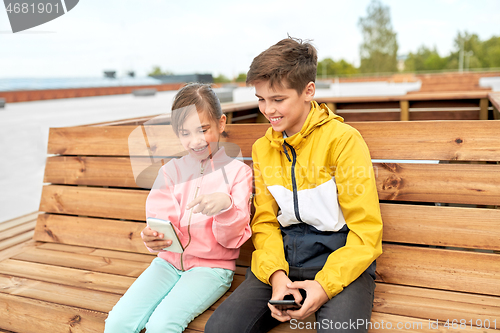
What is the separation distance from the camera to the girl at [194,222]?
1.42 metres

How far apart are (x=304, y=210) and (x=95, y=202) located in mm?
1397

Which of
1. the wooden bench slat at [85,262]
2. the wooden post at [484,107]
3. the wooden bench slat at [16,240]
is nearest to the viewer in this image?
the wooden bench slat at [85,262]

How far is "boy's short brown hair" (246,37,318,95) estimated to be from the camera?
140cm

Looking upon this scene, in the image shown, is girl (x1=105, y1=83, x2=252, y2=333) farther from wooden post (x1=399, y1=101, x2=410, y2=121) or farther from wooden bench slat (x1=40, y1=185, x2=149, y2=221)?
wooden post (x1=399, y1=101, x2=410, y2=121)

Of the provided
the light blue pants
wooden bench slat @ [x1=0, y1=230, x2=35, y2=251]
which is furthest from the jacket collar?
wooden bench slat @ [x1=0, y1=230, x2=35, y2=251]

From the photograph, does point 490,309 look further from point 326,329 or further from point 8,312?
point 8,312

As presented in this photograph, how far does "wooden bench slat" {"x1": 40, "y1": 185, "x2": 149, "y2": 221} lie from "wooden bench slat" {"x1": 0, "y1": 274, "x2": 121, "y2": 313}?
20.6 inches

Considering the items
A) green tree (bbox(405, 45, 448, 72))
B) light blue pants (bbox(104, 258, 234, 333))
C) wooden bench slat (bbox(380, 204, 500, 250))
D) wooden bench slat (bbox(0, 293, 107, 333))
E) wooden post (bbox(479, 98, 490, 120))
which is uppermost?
green tree (bbox(405, 45, 448, 72))

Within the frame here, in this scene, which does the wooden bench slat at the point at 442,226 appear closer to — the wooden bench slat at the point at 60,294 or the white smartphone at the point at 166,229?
the white smartphone at the point at 166,229

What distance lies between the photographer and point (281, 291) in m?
1.32

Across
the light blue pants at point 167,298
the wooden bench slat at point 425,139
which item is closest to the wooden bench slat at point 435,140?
the wooden bench slat at point 425,139

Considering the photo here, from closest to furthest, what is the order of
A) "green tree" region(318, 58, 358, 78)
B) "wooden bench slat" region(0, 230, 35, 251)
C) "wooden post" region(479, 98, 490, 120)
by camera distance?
"wooden bench slat" region(0, 230, 35, 251), "wooden post" region(479, 98, 490, 120), "green tree" region(318, 58, 358, 78)

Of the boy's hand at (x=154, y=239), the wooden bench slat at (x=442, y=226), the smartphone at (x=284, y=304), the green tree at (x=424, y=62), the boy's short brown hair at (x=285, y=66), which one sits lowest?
the smartphone at (x=284, y=304)

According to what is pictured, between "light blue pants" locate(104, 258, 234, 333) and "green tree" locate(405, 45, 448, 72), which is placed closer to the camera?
"light blue pants" locate(104, 258, 234, 333)
